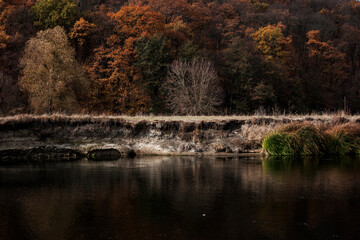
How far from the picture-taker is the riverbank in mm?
23859

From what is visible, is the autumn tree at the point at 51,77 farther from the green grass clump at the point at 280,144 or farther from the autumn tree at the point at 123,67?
the green grass clump at the point at 280,144

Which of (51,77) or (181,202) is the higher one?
(51,77)

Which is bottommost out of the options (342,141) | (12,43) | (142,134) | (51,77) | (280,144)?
(280,144)

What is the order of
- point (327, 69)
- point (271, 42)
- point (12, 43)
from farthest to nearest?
point (327, 69) → point (271, 42) → point (12, 43)

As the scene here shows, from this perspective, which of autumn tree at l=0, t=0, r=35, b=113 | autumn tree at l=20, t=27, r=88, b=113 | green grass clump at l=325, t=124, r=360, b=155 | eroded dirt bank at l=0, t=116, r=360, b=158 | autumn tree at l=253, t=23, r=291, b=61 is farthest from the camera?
autumn tree at l=253, t=23, r=291, b=61

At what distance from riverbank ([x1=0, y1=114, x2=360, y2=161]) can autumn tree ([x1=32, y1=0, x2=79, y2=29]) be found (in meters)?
36.5

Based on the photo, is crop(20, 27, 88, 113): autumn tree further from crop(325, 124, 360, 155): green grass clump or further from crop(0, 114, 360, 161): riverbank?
crop(325, 124, 360, 155): green grass clump

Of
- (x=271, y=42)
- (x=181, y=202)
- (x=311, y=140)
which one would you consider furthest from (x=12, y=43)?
(x=181, y=202)

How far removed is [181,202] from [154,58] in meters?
42.6

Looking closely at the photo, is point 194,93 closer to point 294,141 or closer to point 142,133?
point 142,133

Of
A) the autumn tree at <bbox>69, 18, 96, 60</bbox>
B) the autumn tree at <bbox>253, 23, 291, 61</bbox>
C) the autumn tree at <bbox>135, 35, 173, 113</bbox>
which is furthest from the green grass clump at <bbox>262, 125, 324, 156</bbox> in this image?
the autumn tree at <bbox>253, 23, 291, 61</bbox>

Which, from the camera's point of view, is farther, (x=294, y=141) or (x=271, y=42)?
(x=271, y=42)

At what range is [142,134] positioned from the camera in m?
25.4

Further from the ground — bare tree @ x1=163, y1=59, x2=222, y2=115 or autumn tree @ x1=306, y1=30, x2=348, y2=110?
autumn tree @ x1=306, y1=30, x2=348, y2=110
